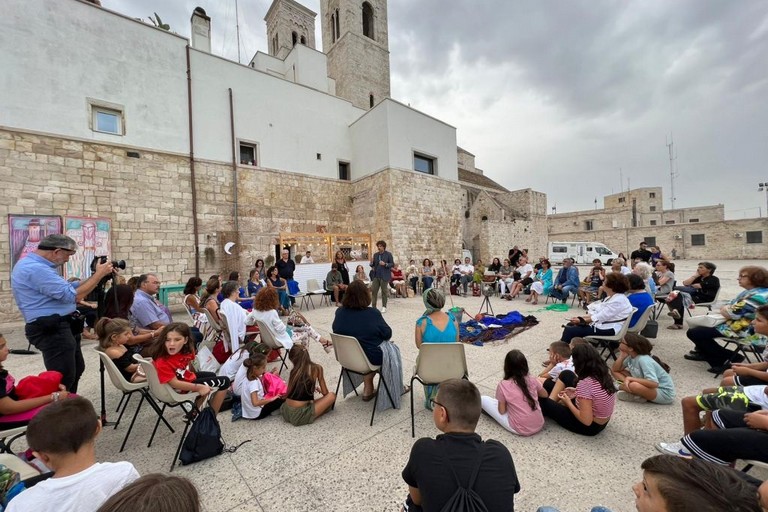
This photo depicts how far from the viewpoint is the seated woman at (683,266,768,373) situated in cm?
315

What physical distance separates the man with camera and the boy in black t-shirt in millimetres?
3043

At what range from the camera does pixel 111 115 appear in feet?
28.4

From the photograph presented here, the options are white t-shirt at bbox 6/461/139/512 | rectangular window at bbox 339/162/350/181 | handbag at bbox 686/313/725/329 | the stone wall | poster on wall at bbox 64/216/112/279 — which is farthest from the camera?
the stone wall

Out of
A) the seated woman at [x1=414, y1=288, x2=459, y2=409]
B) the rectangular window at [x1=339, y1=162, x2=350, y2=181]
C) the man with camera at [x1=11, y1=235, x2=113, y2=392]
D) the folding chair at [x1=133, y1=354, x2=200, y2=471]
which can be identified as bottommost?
the folding chair at [x1=133, y1=354, x2=200, y2=471]

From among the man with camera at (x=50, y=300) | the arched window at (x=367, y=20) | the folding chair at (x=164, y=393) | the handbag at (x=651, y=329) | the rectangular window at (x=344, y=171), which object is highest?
the arched window at (x=367, y=20)

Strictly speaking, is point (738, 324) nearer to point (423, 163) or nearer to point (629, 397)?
point (629, 397)

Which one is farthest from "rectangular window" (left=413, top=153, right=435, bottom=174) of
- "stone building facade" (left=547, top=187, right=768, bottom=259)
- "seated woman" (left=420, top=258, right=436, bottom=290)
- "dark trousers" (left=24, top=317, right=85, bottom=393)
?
"stone building facade" (left=547, top=187, right=768, bottom=259)

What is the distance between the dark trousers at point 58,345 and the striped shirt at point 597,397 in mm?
4243

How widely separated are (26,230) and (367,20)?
20728mm

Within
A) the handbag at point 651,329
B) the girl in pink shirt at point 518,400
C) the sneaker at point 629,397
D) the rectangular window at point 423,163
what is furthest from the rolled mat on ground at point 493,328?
the rectangular window at point 423,163

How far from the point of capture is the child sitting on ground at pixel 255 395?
282 cm

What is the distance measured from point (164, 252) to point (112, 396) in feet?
22.8

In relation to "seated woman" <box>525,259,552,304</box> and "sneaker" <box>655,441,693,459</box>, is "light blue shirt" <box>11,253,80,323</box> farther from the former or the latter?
"seated woman" <box>525,259,552,304</box>

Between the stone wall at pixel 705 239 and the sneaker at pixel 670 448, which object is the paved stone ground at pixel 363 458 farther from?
the stone wall at pixel 705 239
